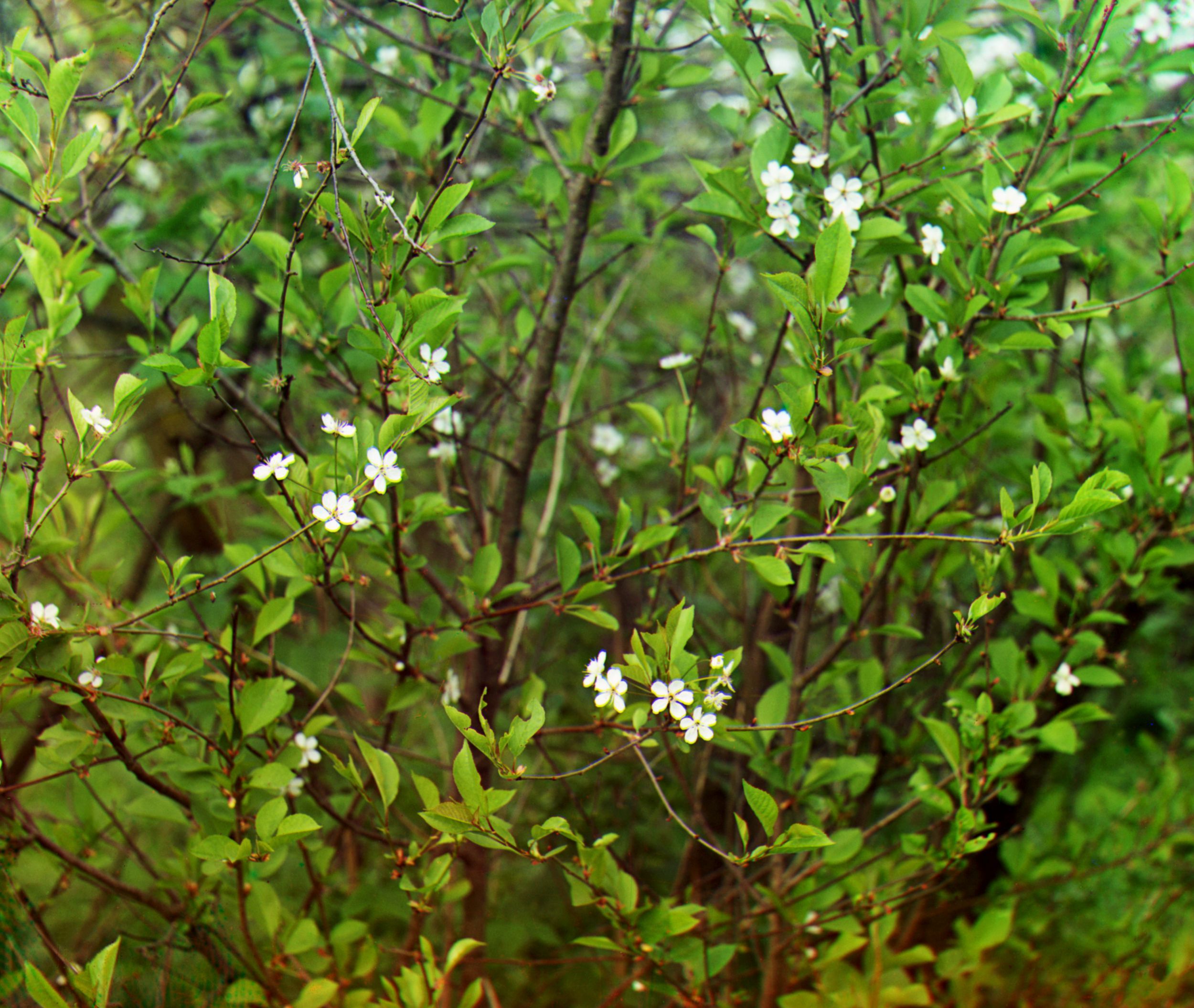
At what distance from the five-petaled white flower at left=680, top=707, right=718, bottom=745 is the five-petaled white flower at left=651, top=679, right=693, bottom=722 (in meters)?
0.01

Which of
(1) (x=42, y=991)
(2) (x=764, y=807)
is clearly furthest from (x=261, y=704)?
(2) (x=764, y=807)

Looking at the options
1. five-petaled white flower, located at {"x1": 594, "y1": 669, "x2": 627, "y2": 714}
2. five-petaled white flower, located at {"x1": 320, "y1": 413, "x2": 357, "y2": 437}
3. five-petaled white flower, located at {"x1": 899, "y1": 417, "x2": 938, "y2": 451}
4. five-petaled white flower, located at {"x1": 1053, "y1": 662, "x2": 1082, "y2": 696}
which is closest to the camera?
five-petaled white flower, located at {"x1": 320, "y1": 413, "x2": 357, "y2": 437}

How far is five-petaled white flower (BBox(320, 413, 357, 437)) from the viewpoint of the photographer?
43.5 inches

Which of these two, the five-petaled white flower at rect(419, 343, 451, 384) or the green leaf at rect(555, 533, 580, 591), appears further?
the green leaf at rect(555, 533, 580, 591)

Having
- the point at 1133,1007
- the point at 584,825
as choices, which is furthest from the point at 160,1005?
the point at 1133,1007

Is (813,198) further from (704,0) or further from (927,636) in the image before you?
(927,636)

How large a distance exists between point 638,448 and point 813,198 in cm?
133

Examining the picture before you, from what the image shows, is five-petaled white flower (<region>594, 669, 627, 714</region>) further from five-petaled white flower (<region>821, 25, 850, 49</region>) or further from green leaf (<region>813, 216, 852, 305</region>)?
five-petaled white flower (<region>821, 25, 850, 49</region>)

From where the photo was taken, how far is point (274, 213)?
236cm

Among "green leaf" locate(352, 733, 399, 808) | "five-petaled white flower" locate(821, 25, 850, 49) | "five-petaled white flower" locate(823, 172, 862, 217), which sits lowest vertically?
"green leaf" locate(352, 733, 399, 808)

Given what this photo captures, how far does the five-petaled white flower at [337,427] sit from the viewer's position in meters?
1.11

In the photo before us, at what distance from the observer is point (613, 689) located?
123 cm

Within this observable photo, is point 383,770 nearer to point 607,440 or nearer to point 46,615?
point 46,615

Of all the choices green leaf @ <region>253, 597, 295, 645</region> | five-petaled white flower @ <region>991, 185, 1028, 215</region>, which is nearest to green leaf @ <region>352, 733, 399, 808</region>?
green leaf @ <region>253, 597, 295, 645</region>
